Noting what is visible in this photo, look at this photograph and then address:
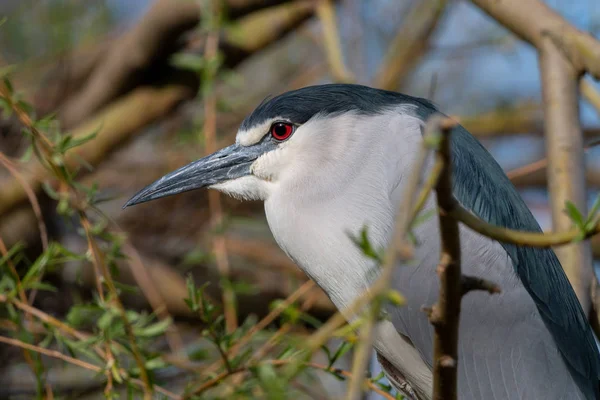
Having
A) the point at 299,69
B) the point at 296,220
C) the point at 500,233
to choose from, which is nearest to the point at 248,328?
the point at 296,220

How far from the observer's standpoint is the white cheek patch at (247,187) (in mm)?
2008

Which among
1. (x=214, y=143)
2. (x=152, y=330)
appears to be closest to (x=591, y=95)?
(x=214, y=143)

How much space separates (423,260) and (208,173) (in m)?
0.60

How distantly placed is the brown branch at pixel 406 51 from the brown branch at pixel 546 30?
3.25 feet

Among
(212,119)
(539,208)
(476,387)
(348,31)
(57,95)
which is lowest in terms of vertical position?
(476,387)

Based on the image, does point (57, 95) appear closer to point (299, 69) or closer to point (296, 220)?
point (299, 69)

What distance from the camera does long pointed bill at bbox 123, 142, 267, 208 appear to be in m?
2.01

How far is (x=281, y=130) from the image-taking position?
1990mm

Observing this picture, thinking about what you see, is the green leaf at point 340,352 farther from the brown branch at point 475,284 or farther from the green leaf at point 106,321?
the brown branch at point 475,284

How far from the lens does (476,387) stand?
1803 mm

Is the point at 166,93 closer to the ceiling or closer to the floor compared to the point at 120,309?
closer to the ceiling

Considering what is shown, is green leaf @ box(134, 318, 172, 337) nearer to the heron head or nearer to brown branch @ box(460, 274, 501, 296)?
the heron head

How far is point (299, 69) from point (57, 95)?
124cm

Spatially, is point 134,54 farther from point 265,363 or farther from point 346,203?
point 265,363
